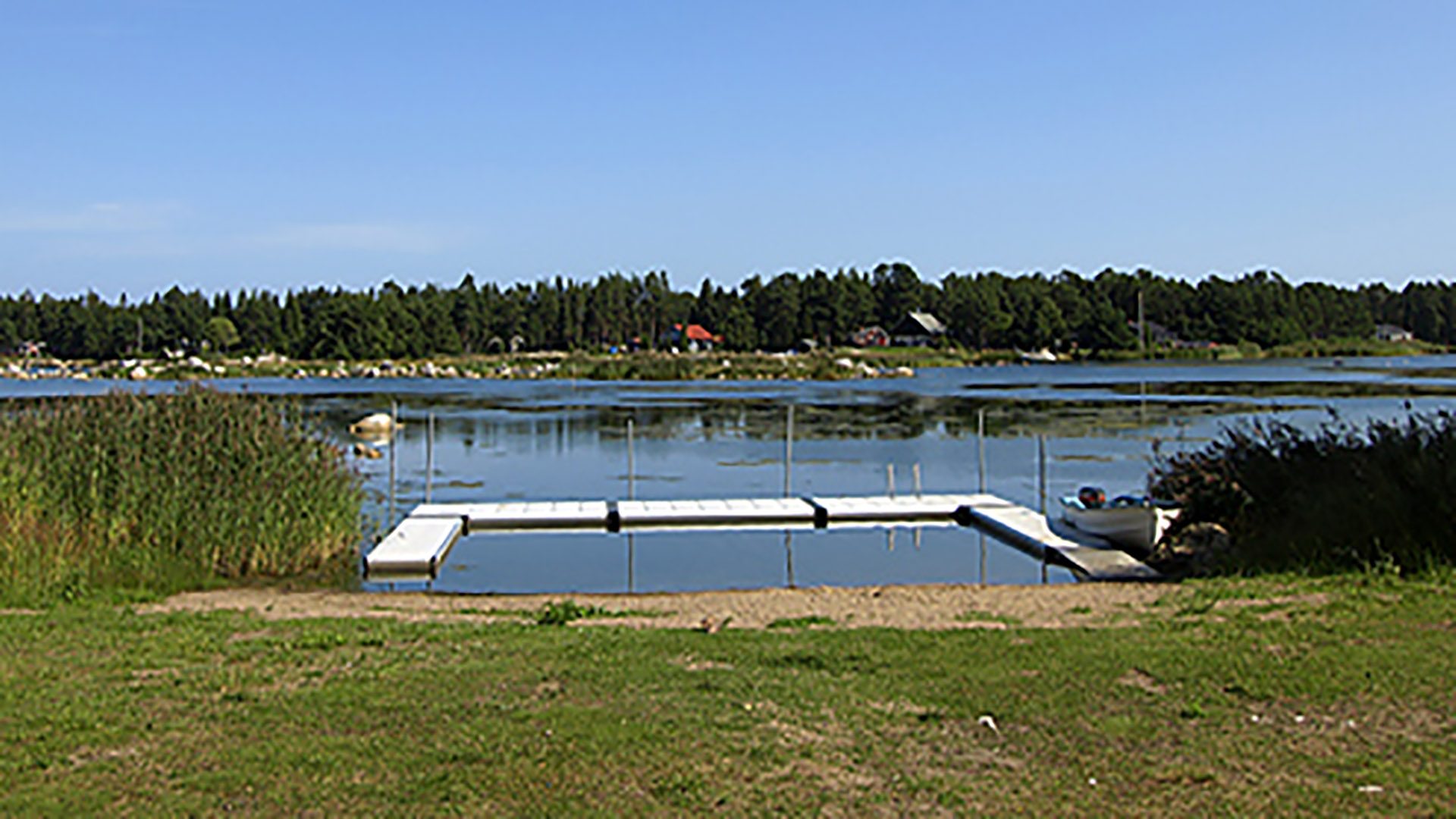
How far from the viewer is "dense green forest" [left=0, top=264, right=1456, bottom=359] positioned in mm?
133375

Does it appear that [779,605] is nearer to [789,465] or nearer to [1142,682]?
[1142,682]

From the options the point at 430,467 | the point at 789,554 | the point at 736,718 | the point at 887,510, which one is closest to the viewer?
the point at 736,718

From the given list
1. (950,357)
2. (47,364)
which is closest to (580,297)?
(950,357)

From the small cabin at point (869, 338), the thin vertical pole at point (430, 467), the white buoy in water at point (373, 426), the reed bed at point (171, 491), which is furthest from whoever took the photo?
the small cabin at point (869, 338)

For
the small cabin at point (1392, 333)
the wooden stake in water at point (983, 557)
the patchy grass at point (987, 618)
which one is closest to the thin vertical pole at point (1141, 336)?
the small cabin at point (1392, 333)

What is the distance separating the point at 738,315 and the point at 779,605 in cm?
12647

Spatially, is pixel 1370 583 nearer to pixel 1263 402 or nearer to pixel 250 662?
pixel 250 662

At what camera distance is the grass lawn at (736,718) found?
505cm

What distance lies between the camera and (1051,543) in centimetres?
1609

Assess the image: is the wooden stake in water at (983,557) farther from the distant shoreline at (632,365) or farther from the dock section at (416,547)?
the distant shoreline at (632,365)

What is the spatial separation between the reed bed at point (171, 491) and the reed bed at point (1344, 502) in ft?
32.8

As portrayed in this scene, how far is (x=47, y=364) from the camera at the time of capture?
400 feet

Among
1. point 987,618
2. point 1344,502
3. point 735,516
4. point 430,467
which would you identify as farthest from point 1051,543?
point 430,467

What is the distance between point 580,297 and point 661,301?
11662 mm
